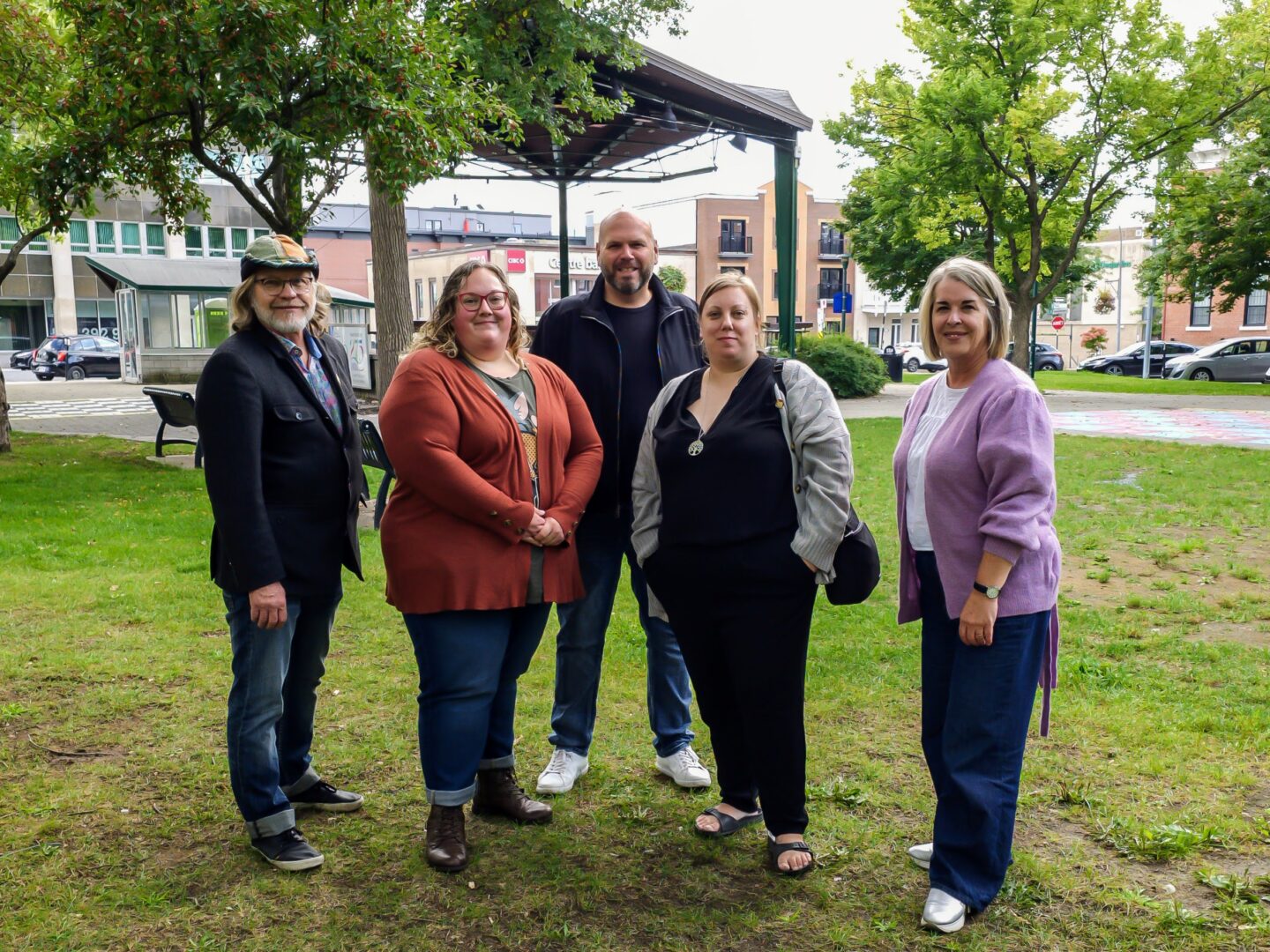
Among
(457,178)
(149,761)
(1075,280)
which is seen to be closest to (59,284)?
(457,178)

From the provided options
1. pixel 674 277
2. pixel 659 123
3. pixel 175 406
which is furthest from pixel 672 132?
pixel 674 277

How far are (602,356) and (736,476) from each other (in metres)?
0.90

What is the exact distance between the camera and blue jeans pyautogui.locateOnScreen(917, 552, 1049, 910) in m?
2.99

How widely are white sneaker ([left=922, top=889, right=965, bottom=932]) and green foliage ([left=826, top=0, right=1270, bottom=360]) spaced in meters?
20.7

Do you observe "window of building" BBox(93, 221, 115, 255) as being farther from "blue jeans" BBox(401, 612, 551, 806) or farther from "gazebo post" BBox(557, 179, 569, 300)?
"blue jeans" BBox(401, 612, 551, 806)

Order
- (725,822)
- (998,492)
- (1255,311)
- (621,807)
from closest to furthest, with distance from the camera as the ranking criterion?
1. (998,492)
2. (725,822)
3. (621,807)
4. (1255,311)

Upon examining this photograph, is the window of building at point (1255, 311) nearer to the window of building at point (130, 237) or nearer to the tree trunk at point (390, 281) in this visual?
the tree trunk at point (390, 281)

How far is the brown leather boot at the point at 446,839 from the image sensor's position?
11.1ft

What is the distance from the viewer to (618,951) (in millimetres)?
2938

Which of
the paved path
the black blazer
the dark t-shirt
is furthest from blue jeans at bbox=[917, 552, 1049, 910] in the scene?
the paved path

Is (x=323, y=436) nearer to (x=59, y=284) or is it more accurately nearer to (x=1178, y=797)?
(x=1178, y=797)

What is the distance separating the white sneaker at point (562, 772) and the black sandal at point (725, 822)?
1.78 ft

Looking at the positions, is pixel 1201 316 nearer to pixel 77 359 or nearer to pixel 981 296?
pixel 77 359

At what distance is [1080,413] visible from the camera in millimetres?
19844
